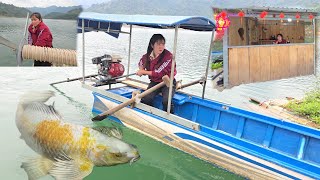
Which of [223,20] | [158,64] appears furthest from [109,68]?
[223,20]

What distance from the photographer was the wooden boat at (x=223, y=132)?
4.88m

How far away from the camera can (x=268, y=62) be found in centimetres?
896

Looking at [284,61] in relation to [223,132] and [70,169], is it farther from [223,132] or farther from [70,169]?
[70,169]

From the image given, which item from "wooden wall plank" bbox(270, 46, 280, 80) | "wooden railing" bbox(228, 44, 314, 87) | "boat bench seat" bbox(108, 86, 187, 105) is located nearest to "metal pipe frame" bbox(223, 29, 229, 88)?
"wooden railing" bbox(228, 44, 314, 87)

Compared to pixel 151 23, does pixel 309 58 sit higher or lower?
lower

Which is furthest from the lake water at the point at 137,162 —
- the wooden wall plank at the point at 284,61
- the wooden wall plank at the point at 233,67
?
the wooden wall plank at the point at 284,61

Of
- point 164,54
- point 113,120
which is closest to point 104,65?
point 113,120

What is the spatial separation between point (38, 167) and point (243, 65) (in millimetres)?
5944

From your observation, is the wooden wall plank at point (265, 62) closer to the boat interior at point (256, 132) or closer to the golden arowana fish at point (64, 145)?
the boat interior at point (256, 132)

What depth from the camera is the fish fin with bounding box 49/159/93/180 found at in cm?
348

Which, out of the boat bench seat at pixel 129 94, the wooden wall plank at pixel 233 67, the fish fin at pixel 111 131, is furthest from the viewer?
the wooden wall plank at pixel 233 67

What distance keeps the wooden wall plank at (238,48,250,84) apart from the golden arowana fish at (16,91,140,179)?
5.13 metres

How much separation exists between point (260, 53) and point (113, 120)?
3971 mm

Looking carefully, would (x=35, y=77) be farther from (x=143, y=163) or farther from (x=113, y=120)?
(x=143, y=163)
